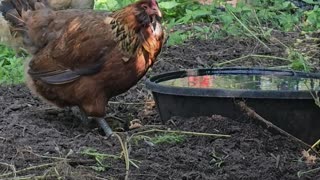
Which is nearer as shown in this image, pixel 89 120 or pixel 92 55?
pixel 92 55

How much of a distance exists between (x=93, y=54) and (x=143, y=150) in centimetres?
104

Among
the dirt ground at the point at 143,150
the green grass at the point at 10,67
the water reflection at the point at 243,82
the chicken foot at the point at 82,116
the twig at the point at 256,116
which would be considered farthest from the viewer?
the green grass at the point at 10,67

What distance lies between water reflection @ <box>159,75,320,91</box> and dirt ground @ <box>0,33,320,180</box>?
0.38m

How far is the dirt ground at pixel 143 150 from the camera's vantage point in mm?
3957

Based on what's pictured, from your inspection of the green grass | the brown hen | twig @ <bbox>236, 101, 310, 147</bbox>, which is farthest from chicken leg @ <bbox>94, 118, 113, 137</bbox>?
the green grass

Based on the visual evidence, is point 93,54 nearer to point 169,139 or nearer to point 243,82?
point 169,139

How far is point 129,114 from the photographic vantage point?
5758 mm

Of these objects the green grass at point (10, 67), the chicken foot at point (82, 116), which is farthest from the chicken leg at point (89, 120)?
the green grass at point (10, 67)

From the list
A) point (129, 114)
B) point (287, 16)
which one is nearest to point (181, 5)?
point (287, 16)

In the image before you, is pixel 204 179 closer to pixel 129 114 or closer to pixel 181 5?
pixel 129 114

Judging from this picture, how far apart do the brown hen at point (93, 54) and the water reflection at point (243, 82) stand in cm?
34

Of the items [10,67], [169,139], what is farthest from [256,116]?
[10,67]

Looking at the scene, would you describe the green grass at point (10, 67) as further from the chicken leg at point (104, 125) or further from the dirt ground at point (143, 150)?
the chicken leg at point (104, 125)

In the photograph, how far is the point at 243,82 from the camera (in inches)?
213
